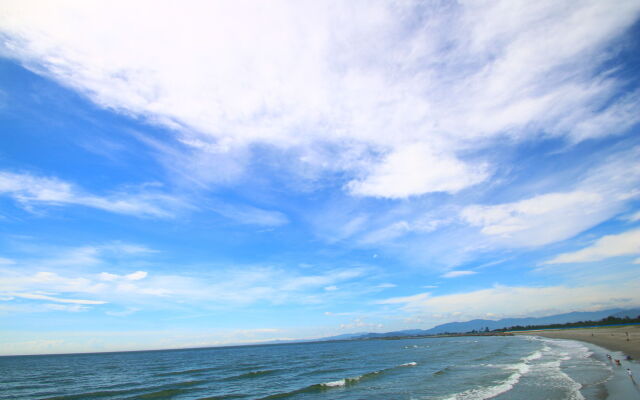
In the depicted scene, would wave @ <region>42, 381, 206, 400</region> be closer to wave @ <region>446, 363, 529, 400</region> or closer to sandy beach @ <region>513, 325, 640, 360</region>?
wave @ <region>446, 363, 529, 400</region>

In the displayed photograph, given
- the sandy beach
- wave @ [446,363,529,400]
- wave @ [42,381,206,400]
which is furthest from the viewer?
the sandy beach

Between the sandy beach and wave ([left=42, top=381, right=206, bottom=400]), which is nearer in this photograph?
wave ([left=42, top=381, right=206, bottom=400])

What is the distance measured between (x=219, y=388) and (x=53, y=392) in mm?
18416

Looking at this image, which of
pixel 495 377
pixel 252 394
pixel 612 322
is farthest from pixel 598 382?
pixel 612 322

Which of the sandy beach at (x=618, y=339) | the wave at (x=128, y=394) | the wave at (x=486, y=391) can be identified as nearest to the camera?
the wave at (x=486, y=391)

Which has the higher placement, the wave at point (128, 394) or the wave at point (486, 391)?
the wave at point (128, 394)

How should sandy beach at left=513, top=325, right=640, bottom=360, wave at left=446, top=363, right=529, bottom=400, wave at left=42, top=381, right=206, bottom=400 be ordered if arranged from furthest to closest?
sandy beach at left=513, top=325, right=640, bottom=360 → wave at left=42, top=381, right=206, bottom=400 → wave at left=446, top=363, right=529, bottom=400

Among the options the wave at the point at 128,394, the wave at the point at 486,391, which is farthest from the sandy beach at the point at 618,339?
the wave at the point at 128,394

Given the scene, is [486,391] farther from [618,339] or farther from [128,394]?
[618,339]

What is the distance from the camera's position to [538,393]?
66.6ft

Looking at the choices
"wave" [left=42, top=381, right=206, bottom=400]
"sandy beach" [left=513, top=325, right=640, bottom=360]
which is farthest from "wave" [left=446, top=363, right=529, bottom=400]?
"wave" [left=42, top=381, right=206, bottom=400]

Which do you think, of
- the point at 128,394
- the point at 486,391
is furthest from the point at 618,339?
the point at 128,394

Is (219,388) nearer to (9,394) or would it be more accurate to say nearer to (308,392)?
(308,392)

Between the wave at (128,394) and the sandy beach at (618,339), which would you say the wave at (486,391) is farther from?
the wave at (128,394)
